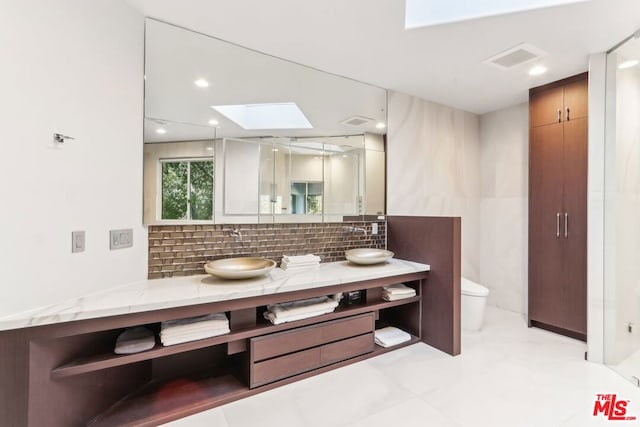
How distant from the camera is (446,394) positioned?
1.91 metres

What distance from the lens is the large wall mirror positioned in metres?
2.02

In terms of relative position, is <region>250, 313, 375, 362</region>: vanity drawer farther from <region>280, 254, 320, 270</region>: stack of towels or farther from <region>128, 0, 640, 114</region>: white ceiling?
<region>128, 0, 640, 114</region>: white ceiling

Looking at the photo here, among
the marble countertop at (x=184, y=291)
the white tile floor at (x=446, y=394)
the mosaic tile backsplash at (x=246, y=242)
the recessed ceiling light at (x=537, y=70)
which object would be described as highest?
the recessed ceiling light at (x=537, y=70)

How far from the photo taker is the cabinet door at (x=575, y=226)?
8.75 feet

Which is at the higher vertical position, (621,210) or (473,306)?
(621,210)

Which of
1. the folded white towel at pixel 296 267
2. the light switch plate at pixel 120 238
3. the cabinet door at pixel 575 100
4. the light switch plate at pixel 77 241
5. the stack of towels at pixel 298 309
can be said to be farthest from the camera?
the cabinet door at pixel 575 100

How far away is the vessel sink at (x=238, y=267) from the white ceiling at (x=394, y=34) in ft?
5.65

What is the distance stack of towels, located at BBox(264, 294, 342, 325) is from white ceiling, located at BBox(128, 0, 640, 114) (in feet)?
6.72

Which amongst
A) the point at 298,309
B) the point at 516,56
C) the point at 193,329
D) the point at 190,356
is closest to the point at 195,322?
the point at 193,329

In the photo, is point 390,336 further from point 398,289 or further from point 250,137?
point 250,137

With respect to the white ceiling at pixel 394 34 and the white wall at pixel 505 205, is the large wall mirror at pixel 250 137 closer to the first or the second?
the white ceiling at pixel 394 34

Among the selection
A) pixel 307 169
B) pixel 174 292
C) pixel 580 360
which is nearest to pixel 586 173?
pixel 580 360

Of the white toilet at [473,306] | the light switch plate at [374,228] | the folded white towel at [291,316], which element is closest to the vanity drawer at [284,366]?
the folded white towel at [291,316]

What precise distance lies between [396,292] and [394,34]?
6.90ft
